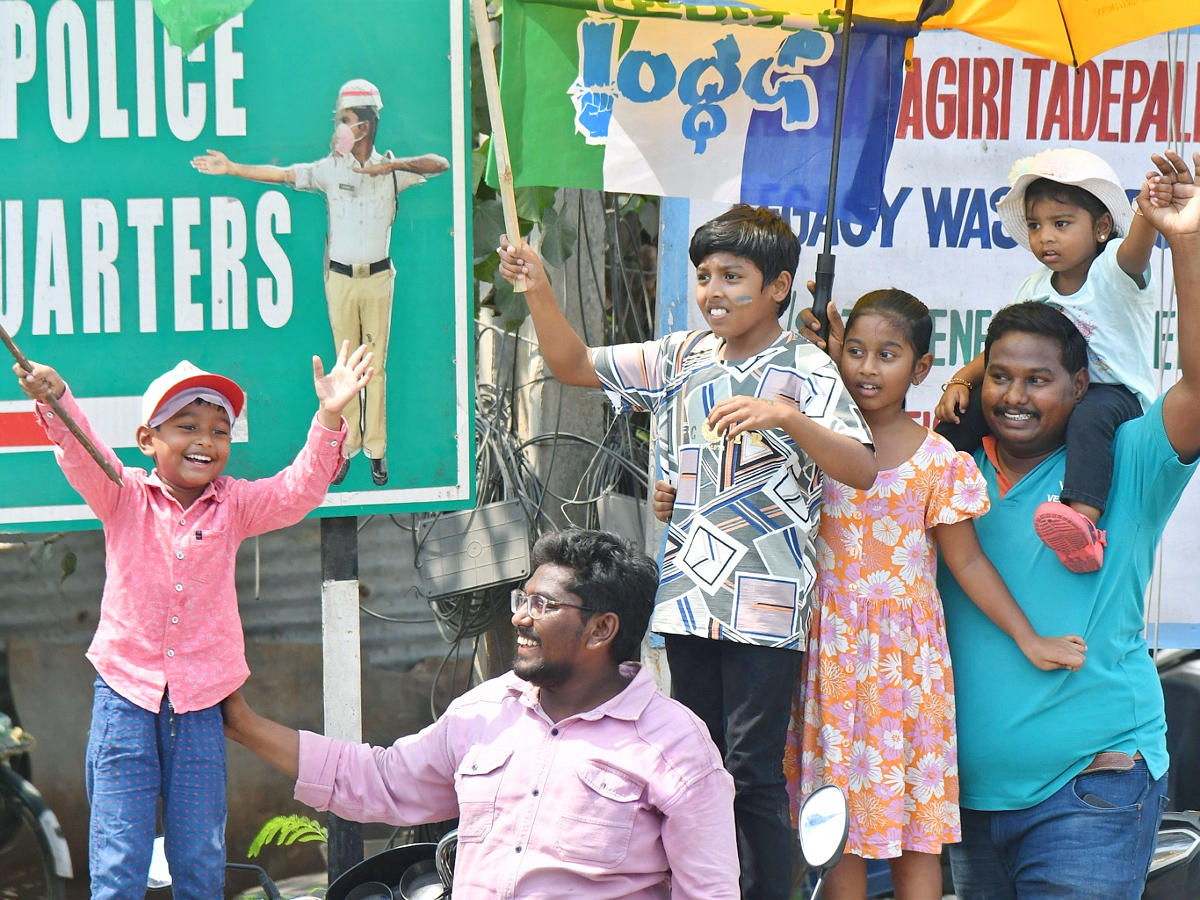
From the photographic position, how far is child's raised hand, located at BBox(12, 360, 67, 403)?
325 cm

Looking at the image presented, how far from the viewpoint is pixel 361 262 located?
13.8 ft

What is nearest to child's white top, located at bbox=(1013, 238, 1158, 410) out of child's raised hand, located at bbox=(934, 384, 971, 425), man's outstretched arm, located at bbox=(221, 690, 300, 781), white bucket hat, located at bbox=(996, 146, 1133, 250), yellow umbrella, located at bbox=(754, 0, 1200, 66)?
white bucket hat, located at bbox=(996, 146, 1133, 250)

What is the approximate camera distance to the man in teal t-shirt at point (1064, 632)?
3.19 metres

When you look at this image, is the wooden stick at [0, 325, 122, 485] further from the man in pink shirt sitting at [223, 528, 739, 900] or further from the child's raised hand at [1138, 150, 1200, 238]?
the child's raised hand at [1138, 150, 1200, 238]

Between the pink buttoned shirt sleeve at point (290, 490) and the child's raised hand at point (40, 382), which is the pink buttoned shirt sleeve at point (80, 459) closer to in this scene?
the child's raised hand at point (40, 382)

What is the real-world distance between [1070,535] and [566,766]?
1.33 meters

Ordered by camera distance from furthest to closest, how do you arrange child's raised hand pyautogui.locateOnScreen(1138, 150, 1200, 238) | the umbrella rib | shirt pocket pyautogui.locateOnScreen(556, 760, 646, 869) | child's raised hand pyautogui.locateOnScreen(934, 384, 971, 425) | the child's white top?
the umbrella rib < child's raised hand pyautogui.locateOnScreen(934, 384, 971, 425) < the child's white top < child's raised hand pyautogui.locateOnScreen(1138, 150, 1200, 238) < shirt pocket pyautogui.locateOnScreen(556, 760, 646, 869)

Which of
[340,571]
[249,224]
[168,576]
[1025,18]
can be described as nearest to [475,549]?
[340,571]

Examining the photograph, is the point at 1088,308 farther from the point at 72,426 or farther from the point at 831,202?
the point at 72,426

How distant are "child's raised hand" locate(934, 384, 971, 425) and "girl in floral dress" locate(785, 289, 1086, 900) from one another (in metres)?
0.14

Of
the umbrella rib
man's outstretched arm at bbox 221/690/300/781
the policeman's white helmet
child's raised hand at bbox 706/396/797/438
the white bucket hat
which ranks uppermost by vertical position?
the umbrella rib

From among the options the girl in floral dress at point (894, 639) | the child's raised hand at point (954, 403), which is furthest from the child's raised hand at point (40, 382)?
the child's raised hand at point (954, 403)

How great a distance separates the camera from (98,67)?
4059 millimetres

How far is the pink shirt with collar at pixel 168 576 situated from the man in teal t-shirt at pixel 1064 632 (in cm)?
176
